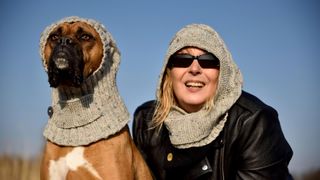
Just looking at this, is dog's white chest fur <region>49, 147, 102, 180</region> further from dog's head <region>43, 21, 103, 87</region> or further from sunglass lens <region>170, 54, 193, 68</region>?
sunglass lens <region>170, 54, 193, 68</region>

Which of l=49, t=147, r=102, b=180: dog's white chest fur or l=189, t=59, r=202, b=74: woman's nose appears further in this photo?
l=189, t=59, r=202, b=74: woman's nose

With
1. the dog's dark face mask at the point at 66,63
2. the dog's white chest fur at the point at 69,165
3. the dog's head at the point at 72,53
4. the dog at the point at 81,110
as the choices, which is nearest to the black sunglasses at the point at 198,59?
the dog at the point at 81,110

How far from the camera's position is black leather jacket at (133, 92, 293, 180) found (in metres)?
4.78

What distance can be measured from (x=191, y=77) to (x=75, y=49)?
1.14m

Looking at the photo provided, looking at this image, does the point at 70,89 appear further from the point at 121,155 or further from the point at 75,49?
the point at 121,155

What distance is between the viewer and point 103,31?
4.60 m

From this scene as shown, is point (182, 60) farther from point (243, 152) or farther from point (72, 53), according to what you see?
point (72, 53)

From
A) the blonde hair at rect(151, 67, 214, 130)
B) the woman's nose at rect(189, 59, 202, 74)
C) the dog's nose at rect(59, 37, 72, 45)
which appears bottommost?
the blonde hair at rect(151, 67, 214, 130)

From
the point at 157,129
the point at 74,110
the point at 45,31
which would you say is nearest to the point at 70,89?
the point at 74,110

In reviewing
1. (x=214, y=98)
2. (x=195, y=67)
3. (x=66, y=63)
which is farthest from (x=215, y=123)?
(x=66, y=63)

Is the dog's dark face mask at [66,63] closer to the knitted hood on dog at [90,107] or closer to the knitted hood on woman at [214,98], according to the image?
the knitted hood on dog at [90,107]

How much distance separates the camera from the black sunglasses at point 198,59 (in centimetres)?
489

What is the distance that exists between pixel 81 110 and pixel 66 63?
0.47 metres


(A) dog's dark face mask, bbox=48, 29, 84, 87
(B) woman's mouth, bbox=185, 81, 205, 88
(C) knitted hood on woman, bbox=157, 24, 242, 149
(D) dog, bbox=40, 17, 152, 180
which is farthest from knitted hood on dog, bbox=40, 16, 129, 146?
(B) woman's mouth, bbox=185, 81, 205, 88
